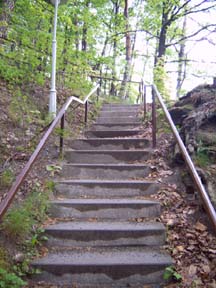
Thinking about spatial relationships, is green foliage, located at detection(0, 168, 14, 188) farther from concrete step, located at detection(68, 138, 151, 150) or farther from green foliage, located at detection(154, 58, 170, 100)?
green foliage, located at detection(154, 58, 170, 100)

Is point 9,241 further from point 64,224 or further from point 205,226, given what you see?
point 205,226

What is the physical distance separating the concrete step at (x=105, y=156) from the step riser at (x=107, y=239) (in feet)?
6.42

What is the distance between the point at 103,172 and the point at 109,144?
1106 millimetres

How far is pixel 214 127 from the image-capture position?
489 cm

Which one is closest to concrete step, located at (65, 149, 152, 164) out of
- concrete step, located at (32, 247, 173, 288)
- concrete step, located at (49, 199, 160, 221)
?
concrete step, located at (49, 199, 160, 221)

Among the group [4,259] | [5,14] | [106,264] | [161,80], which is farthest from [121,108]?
[4,259]

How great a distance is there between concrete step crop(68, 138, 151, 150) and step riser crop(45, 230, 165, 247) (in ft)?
8.21

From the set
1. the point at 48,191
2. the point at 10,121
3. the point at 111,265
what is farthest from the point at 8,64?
the point at 111,265

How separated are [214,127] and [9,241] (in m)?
3.41

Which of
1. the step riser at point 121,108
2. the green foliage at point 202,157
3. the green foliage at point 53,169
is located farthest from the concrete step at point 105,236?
the step riser at point 121,108

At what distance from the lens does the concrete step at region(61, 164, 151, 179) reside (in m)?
4.85

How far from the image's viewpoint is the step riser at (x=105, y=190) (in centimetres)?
436

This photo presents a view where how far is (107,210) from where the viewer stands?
3.95m

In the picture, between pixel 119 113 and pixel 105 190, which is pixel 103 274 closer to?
pixel 105 190
